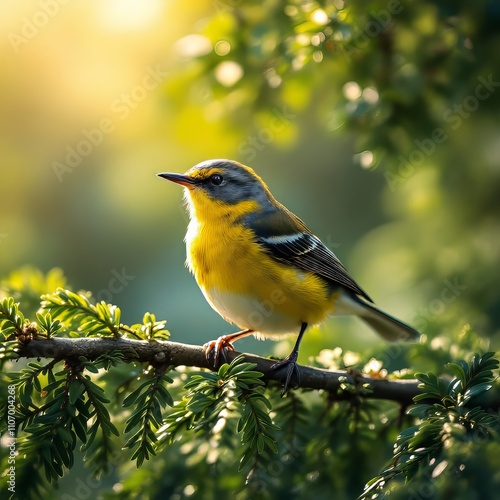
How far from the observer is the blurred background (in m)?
3.42

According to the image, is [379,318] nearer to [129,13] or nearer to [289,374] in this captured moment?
[289,374]

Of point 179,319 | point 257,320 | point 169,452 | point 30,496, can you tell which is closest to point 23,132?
point 179,319

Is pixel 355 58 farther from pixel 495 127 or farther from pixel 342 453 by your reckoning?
pixel 342 453

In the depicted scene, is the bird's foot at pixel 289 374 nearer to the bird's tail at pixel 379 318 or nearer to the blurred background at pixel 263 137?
the blurred background at pixel 263 137

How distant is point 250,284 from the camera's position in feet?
11.2

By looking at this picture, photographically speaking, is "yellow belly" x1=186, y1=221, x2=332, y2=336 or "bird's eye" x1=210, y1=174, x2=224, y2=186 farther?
"bird's eye" x1=210, y1=174, x2=224, y2=186

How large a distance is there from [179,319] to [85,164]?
73.9 inches

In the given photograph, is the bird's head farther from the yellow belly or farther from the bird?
the yellow belly

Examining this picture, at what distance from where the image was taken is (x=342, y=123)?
356 cm

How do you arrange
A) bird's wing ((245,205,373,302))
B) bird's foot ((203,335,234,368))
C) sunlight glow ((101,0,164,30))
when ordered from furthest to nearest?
sunlight glow ((101,0,164,30)) < bird's wing ((245,205,373,302)) < bird's foot ((203,335,234,368))

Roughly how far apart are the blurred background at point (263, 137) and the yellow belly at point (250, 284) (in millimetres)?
434

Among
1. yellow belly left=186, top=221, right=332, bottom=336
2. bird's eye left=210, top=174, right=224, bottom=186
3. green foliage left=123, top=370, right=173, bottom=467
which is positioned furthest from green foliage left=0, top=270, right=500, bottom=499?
bird's eye left=210, top=174, right=224, bottom=186

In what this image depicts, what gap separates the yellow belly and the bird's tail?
0.38m

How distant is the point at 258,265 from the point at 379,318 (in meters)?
1.07
